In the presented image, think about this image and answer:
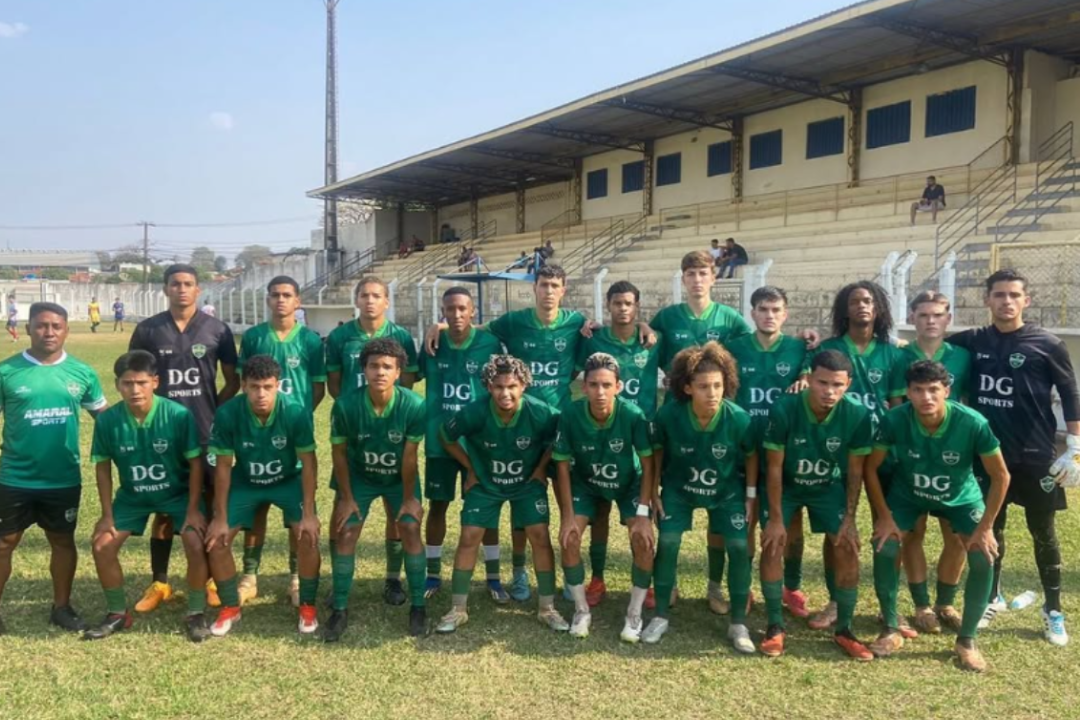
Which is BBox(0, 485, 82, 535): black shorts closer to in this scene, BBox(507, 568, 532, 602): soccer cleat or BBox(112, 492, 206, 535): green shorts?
BBox(112, 492, 206, 535): green shorts

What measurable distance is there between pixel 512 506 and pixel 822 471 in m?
1.78

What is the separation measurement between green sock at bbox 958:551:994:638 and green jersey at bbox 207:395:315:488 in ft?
12.0

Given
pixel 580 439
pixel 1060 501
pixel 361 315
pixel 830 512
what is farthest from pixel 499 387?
pixel 1060 501

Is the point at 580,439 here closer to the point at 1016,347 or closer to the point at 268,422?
the point at 268,422

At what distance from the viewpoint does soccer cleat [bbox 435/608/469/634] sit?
4.53 m

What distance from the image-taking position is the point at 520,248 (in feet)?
95.3

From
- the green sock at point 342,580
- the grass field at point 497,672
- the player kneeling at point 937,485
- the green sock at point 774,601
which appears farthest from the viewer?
the green sock at point 342,580

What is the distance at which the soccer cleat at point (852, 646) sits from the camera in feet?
13.7

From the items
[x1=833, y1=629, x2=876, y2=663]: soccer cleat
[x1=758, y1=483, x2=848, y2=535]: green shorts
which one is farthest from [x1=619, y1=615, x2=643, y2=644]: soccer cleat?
[x1=833, y1=629, x2=876, y2=663]: soccer cleat

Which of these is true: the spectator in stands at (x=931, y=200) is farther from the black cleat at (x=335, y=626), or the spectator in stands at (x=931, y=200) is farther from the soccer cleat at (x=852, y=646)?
the black cleat at (x=335, y=626)

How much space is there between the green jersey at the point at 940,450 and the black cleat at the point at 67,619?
4.55 m

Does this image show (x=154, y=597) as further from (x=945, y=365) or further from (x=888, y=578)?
(x=945, y=365)

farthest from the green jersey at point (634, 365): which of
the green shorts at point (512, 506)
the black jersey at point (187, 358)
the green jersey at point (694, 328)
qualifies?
the black jersey at point (187, 358)

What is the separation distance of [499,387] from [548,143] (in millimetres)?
23619
